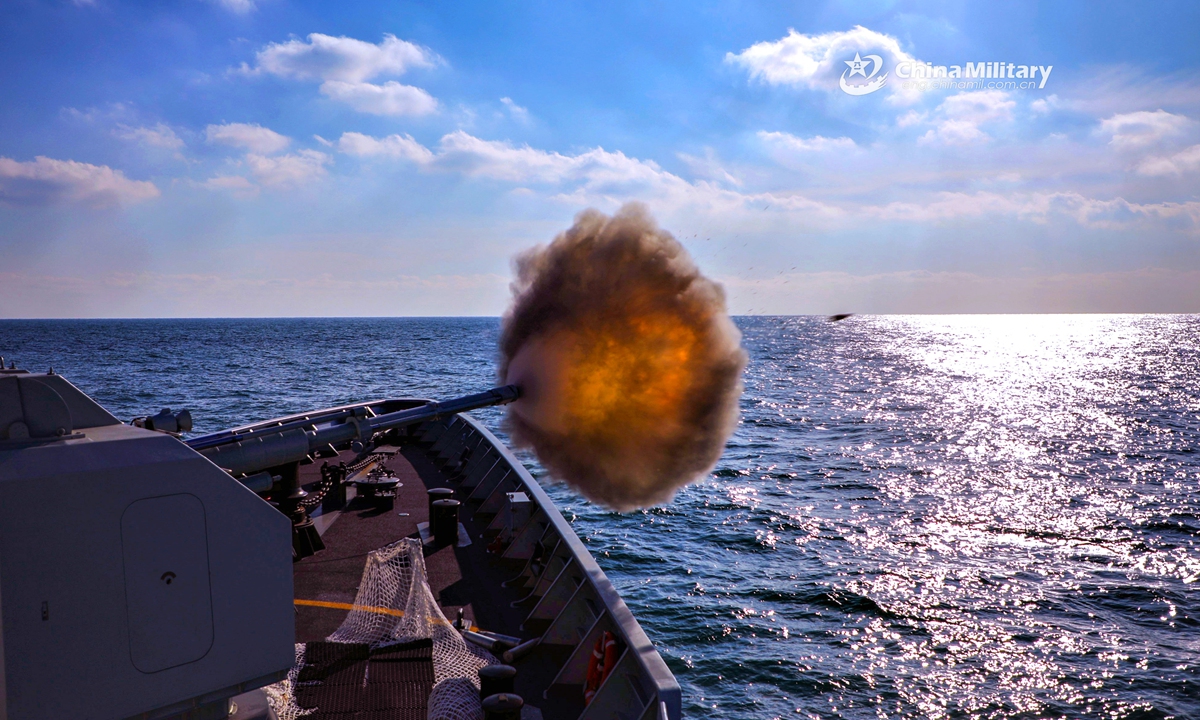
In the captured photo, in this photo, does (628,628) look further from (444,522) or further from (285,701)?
(444,522)

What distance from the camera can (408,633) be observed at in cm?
903

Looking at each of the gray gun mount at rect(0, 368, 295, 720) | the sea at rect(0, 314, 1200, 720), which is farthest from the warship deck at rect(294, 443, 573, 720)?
the sea at rect(0, 314, 1200, 720)

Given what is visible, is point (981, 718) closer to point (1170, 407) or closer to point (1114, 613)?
point (1114, 613)

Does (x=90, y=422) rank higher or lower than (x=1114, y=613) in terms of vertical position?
higher

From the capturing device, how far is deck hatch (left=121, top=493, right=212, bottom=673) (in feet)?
16.6

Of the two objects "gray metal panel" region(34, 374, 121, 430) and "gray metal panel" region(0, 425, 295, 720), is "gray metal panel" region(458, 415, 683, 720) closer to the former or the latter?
"gray metal panel" region(0, 425, 295, 720)

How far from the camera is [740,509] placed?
2848 cm

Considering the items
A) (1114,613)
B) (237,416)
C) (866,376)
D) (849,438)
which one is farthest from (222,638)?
(866,376)

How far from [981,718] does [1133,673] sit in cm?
492

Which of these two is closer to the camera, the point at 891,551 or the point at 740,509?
the point at 891,551

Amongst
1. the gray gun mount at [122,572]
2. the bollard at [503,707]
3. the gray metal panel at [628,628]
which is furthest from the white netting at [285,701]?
the gray metal panel at [628,628]

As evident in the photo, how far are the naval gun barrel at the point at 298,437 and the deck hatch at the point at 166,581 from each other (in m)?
1.66

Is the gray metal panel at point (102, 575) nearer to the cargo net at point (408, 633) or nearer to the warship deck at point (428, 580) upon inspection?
the cargo net at point (408, 633)

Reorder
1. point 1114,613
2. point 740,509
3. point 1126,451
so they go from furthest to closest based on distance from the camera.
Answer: point 1126,451 → point 740,509 → point 1114,613
